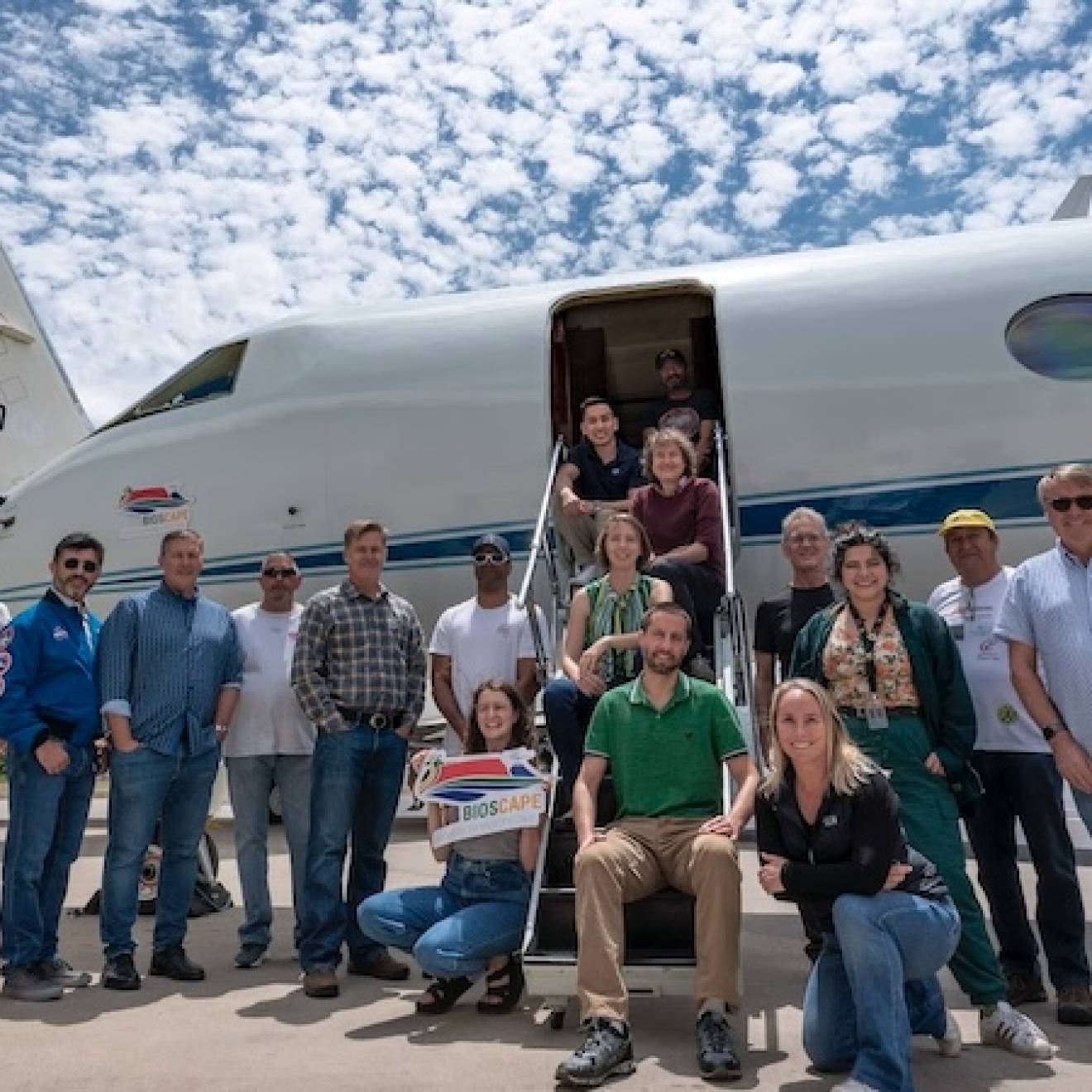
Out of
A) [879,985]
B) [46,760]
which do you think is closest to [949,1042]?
[879,985]

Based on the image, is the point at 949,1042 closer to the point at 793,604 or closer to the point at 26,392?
the point at 793,604

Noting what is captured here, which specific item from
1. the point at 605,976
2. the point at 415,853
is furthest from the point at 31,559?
the point at 605,976

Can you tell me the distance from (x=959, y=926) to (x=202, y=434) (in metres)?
6.63

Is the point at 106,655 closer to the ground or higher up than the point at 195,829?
higher up

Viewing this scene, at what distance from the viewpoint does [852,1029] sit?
3.52 metres

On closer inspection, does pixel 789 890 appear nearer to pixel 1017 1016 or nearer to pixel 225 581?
pixel 1017 1016

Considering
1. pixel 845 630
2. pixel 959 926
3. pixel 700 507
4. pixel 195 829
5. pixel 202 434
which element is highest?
pixel 202 434

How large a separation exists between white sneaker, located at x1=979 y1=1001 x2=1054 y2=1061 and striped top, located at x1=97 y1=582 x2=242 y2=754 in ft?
11.2

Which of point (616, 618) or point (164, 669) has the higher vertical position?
point (616, 618)

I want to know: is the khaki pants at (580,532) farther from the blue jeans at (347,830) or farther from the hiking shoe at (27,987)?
the hiking shoe at (27,987)

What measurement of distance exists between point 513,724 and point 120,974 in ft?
6.47

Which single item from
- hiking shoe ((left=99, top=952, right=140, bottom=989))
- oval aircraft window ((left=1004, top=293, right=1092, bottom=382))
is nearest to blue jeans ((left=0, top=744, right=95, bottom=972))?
hiking shoe ((left=99, top=952, right=140, bottom=989))

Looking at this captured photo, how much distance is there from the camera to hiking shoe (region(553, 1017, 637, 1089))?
3324 mm

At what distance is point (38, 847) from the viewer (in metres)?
4.73
